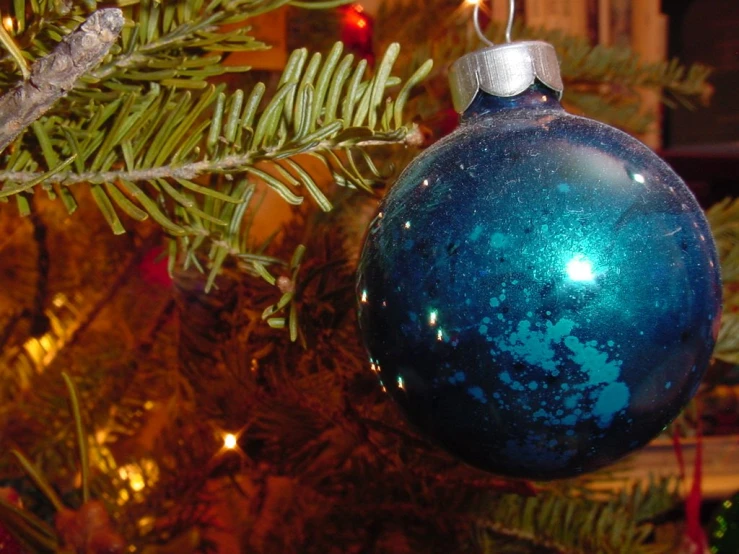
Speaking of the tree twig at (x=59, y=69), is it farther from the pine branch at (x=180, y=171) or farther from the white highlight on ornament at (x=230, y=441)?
the white highlight on ornament at (x=230, y=441)

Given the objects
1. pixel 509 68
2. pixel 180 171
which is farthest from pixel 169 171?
pixel 509 68

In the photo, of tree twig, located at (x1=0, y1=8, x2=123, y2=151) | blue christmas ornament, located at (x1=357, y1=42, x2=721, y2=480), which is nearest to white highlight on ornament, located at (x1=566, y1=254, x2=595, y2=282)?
blue christmas ornament, located at (x1=357, y1=42, x2=721, y2=480)

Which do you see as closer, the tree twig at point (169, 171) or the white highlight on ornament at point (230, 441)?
the tree twig at point (169, 171)

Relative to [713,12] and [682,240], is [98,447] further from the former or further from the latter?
[713,12]

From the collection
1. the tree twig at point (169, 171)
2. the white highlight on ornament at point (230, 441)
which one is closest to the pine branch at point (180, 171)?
the tree twig at point (169, 171)

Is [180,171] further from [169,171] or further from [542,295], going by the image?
[542,295]

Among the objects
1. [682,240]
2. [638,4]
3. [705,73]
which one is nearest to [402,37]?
[705,73]
